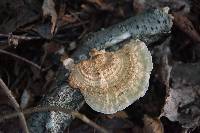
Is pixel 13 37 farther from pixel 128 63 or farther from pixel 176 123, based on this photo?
pixel 176 123

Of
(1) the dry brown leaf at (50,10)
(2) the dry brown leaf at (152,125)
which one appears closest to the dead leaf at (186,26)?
(2) the dry brown leaf at (152,125)

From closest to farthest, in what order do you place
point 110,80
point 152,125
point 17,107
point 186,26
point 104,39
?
point 17,107
point 110,80
point 152,125
point 104,39
point 186,26

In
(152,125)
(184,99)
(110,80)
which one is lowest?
(152,125)

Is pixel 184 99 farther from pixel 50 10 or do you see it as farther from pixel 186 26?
pixel 50 10

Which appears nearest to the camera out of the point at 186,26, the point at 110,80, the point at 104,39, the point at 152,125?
the point at 110,80

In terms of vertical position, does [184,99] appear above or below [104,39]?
below

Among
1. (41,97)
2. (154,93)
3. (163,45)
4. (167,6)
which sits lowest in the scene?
(41,97)

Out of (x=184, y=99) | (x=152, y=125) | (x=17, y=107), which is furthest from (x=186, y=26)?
(x=17, y=107)

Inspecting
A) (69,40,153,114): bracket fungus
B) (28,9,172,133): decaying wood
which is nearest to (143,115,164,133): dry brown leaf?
(69,40,153,114): bracket fungus

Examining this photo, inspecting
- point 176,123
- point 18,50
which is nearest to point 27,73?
point 18,50
